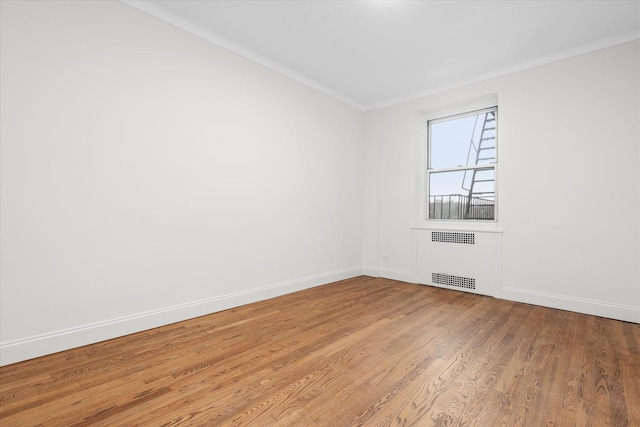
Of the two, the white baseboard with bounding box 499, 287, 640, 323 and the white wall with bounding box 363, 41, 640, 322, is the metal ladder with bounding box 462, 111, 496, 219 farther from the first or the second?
the white baseboard with bounding box 499, 287, 640, 323

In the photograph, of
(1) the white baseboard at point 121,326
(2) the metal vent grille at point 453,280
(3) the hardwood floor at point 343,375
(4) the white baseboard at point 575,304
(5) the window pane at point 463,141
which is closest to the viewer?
(3) the hardwood floor at point 343,375

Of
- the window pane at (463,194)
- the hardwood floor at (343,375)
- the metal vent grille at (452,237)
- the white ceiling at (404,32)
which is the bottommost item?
the hardwood floor at (343,375)

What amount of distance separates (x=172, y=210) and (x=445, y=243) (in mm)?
3366

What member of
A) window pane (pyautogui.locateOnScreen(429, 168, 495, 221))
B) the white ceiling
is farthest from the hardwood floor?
the white ceiling

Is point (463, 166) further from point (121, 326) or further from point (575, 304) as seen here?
point (121, 326)

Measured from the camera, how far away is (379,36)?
309cm

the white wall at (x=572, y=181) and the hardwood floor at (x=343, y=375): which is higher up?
the white wall at (x=572, y=181)

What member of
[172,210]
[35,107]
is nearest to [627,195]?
[172,210]

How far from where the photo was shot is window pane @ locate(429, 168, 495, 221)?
4.01 m

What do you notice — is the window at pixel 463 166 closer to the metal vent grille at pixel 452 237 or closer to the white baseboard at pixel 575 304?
the metal vent grille at pixel 452 237

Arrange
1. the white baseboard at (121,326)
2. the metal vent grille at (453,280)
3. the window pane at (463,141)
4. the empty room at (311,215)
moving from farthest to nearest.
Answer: the window pane at (463,141)
the metal vent grille at (453,280)
the white baseboard at (121,326)
the empty room at (311,215)

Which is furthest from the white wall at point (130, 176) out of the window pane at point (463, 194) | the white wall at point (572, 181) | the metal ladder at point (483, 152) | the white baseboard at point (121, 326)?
the white wall at point (572, 181)

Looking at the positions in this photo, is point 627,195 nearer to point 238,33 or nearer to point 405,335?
point 405,335

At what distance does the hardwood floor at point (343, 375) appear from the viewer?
1.49 metres
